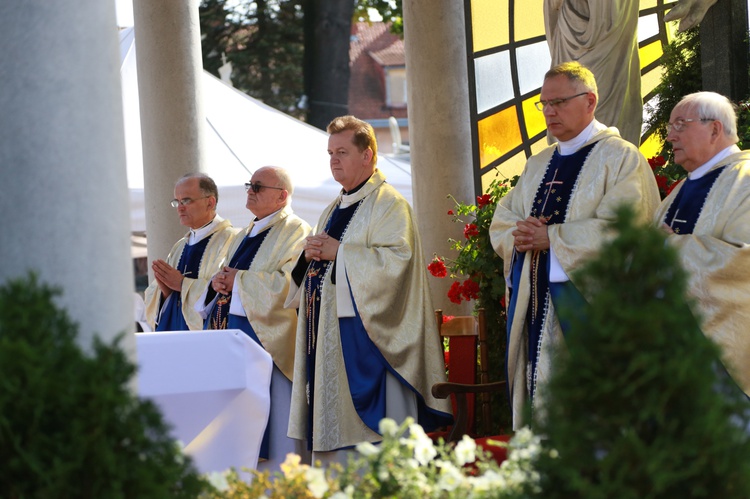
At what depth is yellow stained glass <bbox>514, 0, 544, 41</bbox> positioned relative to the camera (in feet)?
26.7

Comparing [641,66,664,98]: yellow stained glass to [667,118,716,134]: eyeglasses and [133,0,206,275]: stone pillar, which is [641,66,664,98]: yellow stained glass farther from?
[133,0,206,275]: stone pillar

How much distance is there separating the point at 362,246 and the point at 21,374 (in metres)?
3.39

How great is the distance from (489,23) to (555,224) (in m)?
3.94

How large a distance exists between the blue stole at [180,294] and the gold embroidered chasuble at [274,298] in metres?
0.57

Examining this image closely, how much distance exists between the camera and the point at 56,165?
2.45 metres

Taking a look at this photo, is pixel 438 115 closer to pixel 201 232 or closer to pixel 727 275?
pixel 201 232

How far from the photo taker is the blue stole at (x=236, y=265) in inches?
239

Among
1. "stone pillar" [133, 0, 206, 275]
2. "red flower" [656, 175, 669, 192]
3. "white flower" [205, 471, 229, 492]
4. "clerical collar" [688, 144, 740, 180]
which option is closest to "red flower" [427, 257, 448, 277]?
"red flower" [656, 175, 669, 192]

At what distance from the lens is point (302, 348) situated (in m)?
5.52

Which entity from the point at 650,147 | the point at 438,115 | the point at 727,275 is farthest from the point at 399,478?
the point at 438,115

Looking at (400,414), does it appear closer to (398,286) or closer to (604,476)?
(398,286)

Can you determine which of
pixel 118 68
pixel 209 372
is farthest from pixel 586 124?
pixel 118 68

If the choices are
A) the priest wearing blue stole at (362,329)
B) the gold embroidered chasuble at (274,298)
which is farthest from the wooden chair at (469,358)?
the gold embroidered chasuble at (274,298)

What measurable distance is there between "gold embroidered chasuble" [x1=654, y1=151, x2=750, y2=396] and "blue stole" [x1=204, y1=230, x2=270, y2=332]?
8.67 feet
